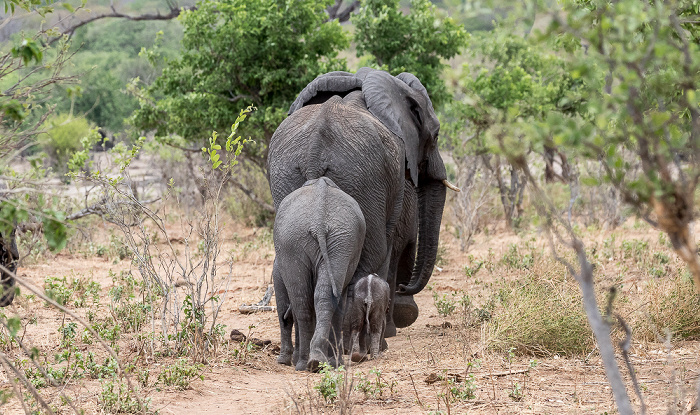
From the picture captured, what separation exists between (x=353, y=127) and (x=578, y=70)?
2.84 metres

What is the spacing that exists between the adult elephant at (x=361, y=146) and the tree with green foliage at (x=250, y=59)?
347 centimetres

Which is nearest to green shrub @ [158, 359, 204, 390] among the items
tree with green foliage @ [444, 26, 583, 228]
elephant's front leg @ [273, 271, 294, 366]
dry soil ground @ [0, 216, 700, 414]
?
dry soil ground @ [0, 216, 700, 414]

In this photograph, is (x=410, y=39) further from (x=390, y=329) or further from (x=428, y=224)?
(x=390, y=329)

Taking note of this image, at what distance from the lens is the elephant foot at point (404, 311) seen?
6.80m

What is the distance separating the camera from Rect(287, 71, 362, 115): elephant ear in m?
5.82

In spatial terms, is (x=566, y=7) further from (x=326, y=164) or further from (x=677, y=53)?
(x=326, y=164)

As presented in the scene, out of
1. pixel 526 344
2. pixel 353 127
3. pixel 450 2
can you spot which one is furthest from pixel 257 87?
pixel 450 2

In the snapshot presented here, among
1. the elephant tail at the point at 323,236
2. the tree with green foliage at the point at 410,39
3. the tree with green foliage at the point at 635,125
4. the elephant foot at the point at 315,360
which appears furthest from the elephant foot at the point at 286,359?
the tree with green foliage at the point at 410,39

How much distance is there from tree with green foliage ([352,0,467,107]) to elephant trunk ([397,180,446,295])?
12.6ft

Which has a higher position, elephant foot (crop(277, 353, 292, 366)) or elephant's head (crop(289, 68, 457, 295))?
elephant's head (crop(289, 68, 457, 295))

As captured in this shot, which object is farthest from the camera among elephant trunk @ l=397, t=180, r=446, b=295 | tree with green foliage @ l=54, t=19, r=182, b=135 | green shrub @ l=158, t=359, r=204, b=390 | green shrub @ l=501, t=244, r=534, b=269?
tree with green foliage @ l=54, t=19, r=182, b=135

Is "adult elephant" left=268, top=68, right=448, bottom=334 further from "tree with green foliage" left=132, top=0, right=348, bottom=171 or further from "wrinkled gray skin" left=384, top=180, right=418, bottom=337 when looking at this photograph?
"tree with green foliage" left=132, top=0, right=348, bottom=171

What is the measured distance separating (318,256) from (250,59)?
550 centimetres

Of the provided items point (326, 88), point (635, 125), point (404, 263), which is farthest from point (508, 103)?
point (635, 125)
